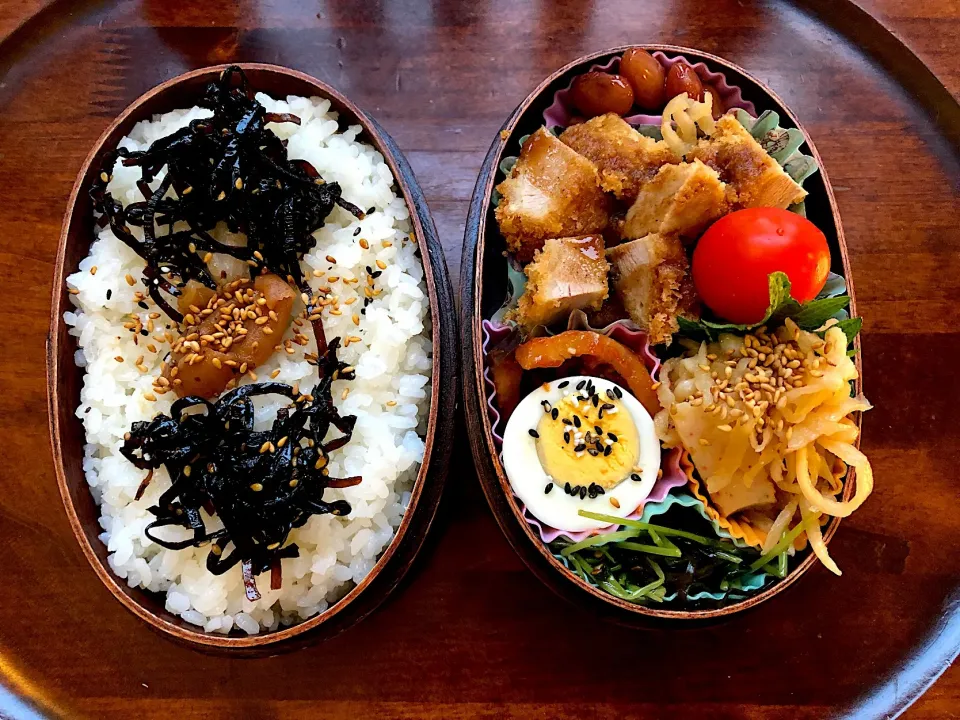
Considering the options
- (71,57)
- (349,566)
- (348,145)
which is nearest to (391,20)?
(348,145)

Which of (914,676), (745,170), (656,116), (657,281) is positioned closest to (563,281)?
(657,281)

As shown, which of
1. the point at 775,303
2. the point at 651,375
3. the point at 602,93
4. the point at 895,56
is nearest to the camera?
the point at 775,303

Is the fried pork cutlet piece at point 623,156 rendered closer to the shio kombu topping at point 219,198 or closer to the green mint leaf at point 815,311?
the green mint leaf at point 815,311

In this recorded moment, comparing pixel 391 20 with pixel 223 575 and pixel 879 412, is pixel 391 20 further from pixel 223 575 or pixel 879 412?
pixel 879 412

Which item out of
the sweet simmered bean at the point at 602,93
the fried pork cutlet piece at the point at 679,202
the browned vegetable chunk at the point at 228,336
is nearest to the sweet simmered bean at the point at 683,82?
the sweet simmered bean at the point at 602,93

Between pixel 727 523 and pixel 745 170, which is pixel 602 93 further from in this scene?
pixel 727 523

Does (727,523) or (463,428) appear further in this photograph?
(463,428)

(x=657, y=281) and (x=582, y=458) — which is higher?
(x=657, y=281)
